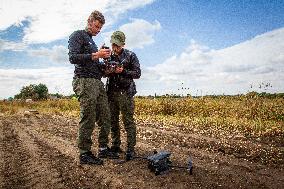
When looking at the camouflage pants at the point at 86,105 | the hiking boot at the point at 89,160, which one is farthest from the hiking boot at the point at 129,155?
the camouflage pants at the point at 86,105

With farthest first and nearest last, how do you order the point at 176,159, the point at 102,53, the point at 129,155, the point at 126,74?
the point at 126,74, the point at 176,159, the point at 129,155, the point at 102,53

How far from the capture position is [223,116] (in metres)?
12.7

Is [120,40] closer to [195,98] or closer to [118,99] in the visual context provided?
[118,99]

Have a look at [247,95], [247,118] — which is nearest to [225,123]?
[247,118]

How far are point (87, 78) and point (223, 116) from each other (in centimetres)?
824

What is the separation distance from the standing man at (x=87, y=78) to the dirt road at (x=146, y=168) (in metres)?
0.42

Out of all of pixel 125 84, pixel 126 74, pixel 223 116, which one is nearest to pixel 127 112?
pixel 125 84

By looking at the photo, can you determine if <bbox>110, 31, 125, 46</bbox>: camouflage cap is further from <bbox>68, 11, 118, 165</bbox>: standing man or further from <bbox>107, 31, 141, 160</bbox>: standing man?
<bbox>68, 11, 118, 165</bbox>: standing man

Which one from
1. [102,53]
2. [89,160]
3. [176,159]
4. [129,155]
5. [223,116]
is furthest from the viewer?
[223,116]

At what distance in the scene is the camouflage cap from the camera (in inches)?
230

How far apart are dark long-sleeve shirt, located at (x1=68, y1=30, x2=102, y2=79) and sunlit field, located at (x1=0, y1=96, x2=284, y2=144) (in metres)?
4.14

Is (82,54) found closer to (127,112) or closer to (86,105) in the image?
(86,105)

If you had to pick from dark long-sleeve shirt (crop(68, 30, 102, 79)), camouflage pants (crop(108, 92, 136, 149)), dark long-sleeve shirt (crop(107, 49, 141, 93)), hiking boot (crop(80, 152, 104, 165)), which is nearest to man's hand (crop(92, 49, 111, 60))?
dark long-sleeve shirt (crop(68, 30, 102, 79))

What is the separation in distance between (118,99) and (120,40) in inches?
41.9
